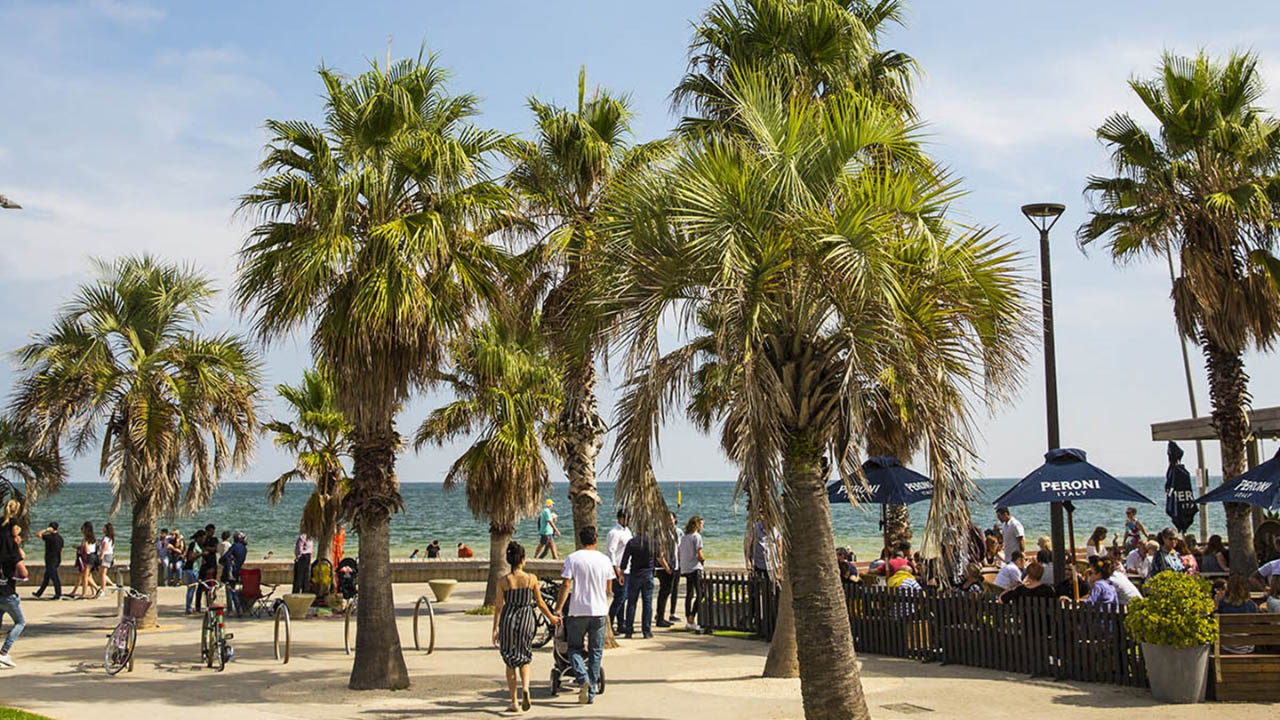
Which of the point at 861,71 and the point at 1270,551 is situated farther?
the point at 1270,551

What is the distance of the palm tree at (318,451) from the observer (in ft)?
77.6

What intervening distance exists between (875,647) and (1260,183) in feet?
32.9

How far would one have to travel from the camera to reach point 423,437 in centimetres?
2217

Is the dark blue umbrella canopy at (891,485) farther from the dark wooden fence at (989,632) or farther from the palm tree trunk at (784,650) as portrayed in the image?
the palm tree trunk at (784,650)

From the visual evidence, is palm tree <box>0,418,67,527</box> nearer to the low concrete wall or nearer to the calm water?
the low concrete wall

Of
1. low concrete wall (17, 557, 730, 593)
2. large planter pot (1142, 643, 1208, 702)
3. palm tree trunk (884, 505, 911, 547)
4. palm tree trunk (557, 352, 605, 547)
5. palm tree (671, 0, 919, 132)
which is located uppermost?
palm tree (671, 0, 919, 132)

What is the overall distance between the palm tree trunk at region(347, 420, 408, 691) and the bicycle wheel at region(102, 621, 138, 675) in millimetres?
3251

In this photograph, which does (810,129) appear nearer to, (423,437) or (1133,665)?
(1133,665)

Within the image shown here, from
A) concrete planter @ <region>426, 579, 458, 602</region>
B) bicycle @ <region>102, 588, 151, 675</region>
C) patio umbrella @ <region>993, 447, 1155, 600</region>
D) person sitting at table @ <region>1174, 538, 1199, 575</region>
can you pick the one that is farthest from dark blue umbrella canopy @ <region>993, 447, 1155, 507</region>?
concrete planter @ <region>426, 579, 458, 602</region>

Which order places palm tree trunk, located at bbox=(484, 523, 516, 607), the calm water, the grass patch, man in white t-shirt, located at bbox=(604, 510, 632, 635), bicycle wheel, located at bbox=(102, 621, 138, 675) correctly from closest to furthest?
the grass patch
bicycle wheel, located at bbox=(102, 621, 138, 675)
man in white t-shirt, located at bbox=(604, 510, 632, 635)
palm tree trunk, located at bbox=(484, 523, 516, 607)
the calm water

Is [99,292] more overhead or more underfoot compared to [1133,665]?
more overhead

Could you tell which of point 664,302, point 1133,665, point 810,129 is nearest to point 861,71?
point 810,129

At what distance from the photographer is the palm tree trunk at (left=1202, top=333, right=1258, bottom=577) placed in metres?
18.6

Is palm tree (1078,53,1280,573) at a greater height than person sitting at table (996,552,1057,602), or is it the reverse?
palm tree (1078,53,1280,573)
